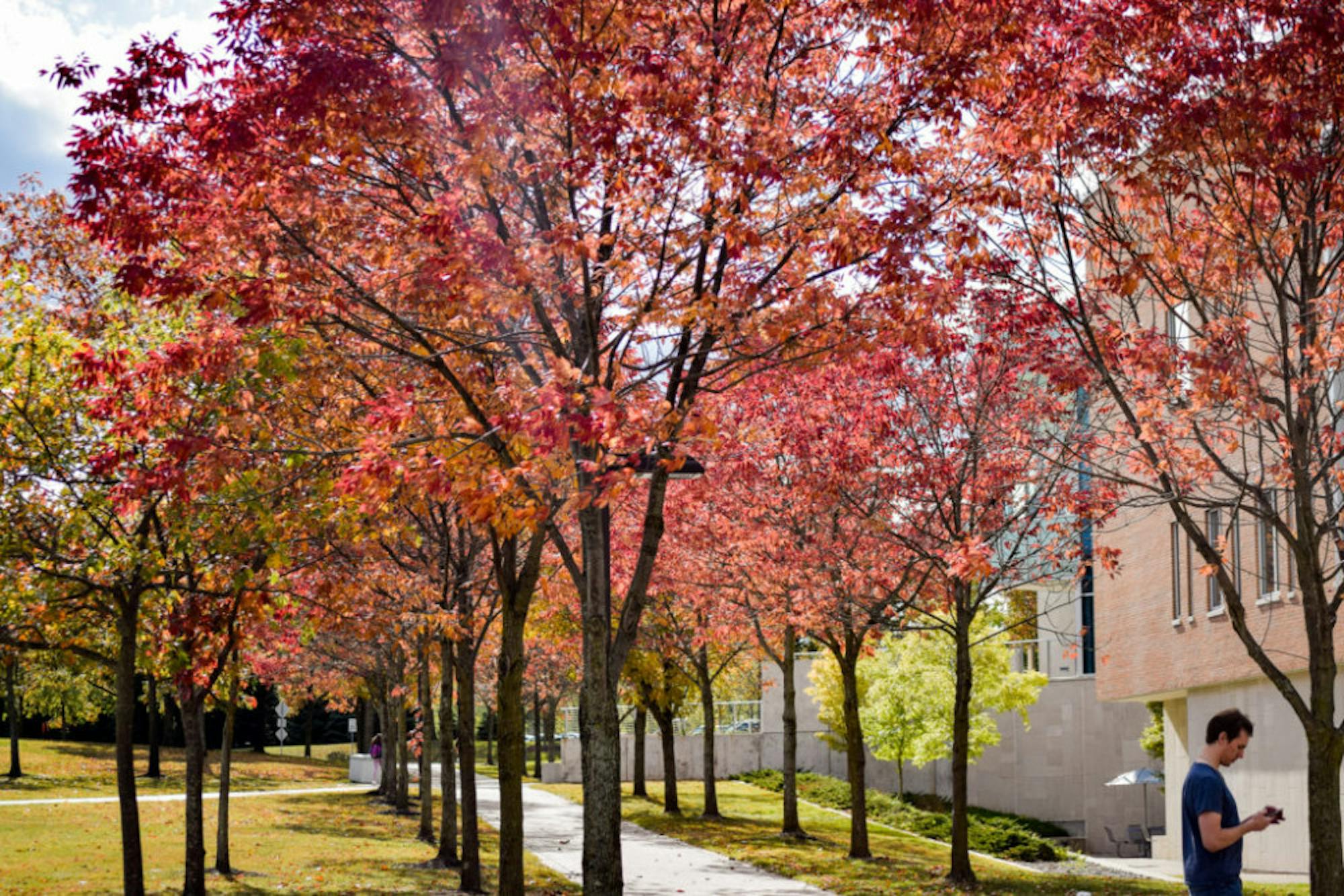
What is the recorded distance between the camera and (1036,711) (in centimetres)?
4919

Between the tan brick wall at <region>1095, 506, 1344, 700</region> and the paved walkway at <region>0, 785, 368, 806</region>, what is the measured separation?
21.8m

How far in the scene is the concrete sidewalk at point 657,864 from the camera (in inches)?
776

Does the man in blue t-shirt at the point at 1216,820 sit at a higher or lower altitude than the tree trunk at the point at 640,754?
higher

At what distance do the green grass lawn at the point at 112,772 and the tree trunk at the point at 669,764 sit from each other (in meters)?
12.1

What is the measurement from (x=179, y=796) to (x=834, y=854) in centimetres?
2232

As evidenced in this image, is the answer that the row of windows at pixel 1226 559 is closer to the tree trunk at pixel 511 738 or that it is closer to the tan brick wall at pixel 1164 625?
the tan brick wall at pixel 1164 625

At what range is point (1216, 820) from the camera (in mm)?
7605

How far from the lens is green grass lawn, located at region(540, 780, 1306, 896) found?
19.8 metres

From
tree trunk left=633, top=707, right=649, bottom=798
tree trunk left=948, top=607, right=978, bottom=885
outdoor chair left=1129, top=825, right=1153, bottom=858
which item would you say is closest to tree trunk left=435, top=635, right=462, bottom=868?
tree trunk left=948, top=607, right=978, bottom=885

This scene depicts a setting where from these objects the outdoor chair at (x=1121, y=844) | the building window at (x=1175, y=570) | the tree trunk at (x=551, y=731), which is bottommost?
the outdoor chair at (x=1121, y=844)

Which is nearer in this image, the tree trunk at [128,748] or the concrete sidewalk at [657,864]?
the tree trunk at [128,748]

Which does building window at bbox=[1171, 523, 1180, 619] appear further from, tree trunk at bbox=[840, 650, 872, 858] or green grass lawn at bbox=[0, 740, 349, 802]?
green grass lawn at bbox=[0, 740, 349, 802]

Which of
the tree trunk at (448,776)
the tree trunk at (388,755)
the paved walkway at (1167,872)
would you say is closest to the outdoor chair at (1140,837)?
the paved walkway at (1167,872)

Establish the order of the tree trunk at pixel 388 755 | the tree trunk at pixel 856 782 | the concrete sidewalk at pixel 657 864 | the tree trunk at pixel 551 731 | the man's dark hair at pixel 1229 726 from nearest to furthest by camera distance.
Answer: the man's dark hair at pixel 1229 726, the concrete sidewalk at pixel 657 864, the tree trunk at pixel 856 782, the tree trunk at pixel 388 755, the tree trunk at pixel 551 731
